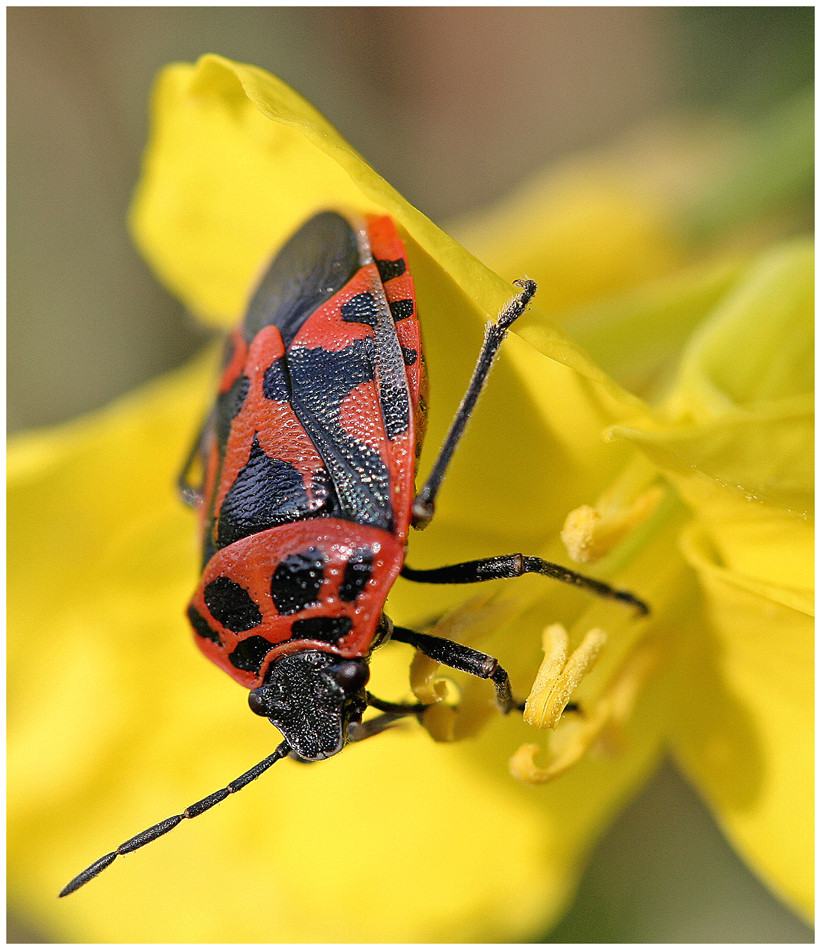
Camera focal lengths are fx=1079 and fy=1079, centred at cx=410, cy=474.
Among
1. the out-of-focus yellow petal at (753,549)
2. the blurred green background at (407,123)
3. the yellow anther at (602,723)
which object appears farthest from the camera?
the blurred green background at (407,123)

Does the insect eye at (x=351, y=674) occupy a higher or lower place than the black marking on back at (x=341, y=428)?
lower

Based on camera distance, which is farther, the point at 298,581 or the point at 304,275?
the point at 304,275

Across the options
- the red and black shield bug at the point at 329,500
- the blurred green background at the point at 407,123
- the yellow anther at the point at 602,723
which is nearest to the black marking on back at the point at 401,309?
the red and black shield bug at the point at 329,500

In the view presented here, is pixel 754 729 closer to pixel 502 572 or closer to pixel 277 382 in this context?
pixel 502 572

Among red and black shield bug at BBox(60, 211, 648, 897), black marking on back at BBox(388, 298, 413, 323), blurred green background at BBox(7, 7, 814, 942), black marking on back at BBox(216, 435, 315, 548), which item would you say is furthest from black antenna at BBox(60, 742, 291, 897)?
blurred green background at BBox(7, 7, 814, 942)

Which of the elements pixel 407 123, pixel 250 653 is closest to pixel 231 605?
pixel 250 653

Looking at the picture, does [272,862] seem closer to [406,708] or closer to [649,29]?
[406,708]

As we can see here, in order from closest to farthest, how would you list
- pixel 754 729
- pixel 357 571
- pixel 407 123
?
pixel 357 571 < pixel 754 729 < pixel 407 123

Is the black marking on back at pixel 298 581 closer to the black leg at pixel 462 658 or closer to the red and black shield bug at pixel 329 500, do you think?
the red and black shield bug at pixel 329 500

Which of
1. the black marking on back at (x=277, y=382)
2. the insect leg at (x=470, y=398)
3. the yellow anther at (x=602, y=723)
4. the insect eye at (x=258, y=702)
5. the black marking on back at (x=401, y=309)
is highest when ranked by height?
the black marking on back at (x=401, y=309)
